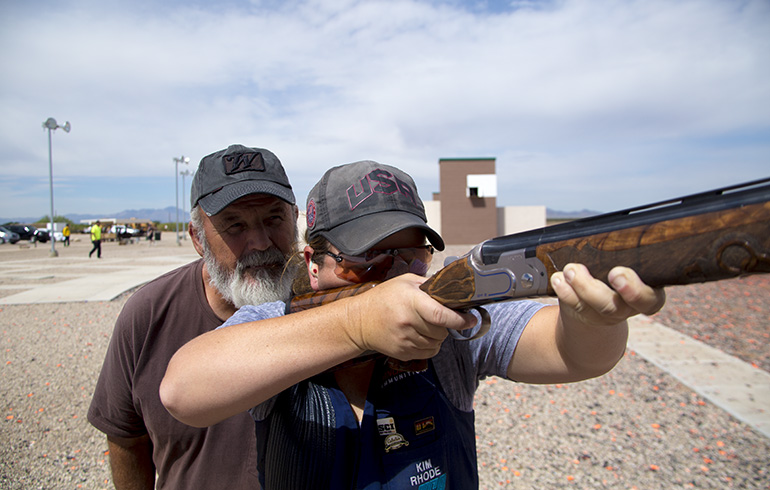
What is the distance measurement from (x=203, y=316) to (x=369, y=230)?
1299mm

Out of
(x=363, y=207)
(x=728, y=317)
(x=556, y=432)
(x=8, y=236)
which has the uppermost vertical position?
(x=8, y=236)

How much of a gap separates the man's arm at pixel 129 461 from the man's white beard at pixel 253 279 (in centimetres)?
98

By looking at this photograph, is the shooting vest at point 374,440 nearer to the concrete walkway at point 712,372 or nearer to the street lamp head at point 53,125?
the concrete walkway at point 712,372

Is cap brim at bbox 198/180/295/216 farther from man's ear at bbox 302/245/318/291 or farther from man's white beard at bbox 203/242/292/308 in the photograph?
man's ear at bbox 302/245/318/291

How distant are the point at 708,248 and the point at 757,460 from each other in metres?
4.49

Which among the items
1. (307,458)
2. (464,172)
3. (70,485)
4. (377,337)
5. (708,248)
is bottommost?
(70,485)

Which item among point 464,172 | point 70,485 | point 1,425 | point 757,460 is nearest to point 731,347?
point 757,460

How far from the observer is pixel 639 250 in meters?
1.22

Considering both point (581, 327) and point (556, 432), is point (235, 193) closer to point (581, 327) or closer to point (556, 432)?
point (581, 327)

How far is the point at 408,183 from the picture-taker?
1.96 m

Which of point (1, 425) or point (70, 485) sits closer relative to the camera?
point (70, 485)

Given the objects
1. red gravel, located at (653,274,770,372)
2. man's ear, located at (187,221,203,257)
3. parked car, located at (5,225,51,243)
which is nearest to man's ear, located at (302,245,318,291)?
man's ear, located at (187,221,203,257)

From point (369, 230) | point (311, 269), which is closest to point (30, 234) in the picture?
point (311, 269)

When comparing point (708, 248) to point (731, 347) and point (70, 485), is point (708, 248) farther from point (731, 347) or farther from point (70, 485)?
point (731, 347)
